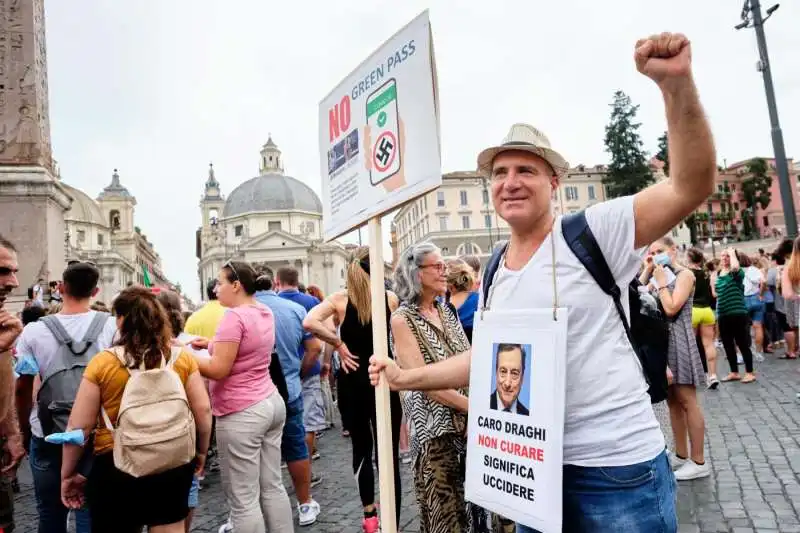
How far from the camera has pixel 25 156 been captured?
303 inches

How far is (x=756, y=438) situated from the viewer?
5562 millimetres

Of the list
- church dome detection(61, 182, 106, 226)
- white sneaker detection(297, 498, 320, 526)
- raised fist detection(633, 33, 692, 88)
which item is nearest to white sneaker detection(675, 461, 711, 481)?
white sneaker detection(297, 498, 320, 526)

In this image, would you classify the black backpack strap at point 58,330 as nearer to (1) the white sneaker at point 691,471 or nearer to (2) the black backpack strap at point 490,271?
(2) the black backpack strap at point 490,271

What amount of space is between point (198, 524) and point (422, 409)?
8.47 feet

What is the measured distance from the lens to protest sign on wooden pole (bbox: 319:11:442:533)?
209cm

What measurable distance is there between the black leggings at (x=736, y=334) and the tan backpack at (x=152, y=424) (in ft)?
27.3

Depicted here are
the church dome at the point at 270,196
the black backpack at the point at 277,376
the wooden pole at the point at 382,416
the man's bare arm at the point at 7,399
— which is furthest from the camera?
the church dome at the point at 270,196

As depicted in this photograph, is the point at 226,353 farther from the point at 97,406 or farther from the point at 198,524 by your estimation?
the point at 198,524

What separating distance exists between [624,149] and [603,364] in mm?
59522

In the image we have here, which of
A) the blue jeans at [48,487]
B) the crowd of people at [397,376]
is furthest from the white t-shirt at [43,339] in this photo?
the blue jeans at [48,487]

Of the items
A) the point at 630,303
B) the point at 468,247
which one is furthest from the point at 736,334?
the point at 468,247

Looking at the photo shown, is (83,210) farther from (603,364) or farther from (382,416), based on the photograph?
(603,364)

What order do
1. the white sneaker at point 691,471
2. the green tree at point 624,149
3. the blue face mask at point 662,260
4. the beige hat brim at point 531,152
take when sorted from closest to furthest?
the beige hat brim at point 531,152, the white sneaker at point 691,471, the blue face mask at point 662,260, the green tree at point 624,149

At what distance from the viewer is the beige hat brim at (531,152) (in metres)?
1.85
